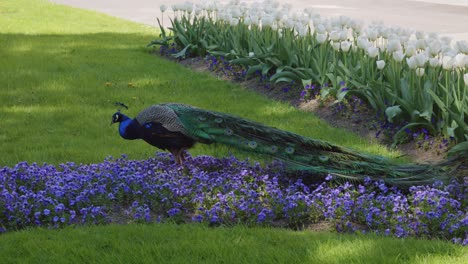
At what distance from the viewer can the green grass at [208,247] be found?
448 cm

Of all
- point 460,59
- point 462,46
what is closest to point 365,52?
point 462,46

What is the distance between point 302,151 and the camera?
19.4 feet

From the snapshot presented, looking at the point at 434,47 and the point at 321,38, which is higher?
the point at 434,47

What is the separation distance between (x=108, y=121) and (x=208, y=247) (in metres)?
3.85

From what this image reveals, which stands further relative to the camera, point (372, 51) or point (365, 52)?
point (365, 52)

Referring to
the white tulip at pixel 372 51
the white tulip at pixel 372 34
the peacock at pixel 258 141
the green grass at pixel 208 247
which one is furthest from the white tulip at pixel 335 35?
the green grass at pixel 208 247

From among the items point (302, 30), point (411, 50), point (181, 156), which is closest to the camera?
point (181, 156)

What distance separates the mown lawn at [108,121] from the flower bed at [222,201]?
9.2 inches

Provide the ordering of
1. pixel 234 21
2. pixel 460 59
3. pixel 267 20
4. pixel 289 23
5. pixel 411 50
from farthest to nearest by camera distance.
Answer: pixel 234 21 < pixel 267 20 < pixel 289 23 < pixel 411 50 < pixel 460 59

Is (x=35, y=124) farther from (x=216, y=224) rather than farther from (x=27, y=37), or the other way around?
(x=27, y=37)

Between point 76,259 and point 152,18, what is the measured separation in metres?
13.0

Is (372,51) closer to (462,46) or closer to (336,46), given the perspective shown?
(336,46)

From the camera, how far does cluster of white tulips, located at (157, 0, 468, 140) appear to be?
685cm

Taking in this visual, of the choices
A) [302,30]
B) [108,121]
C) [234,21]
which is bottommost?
[108,121]
